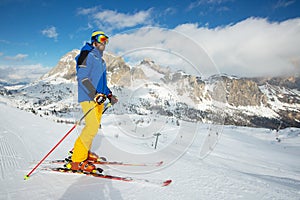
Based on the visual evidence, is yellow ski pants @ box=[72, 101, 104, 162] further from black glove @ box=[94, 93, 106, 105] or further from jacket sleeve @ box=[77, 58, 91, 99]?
jacket sleeve @ box=[77, 58, 91, 99]

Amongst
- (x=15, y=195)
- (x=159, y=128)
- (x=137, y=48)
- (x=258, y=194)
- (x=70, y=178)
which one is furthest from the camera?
(x=159, y=128)

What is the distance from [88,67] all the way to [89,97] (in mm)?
569

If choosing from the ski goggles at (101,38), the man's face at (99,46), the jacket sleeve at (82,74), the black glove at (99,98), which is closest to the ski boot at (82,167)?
the black glove at (99,98)

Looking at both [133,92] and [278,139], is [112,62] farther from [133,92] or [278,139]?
[278,139]

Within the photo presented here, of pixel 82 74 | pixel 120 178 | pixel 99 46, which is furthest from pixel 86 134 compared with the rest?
pixel 99 46

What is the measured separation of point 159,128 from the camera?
306 inches

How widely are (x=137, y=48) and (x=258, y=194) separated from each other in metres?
3.98

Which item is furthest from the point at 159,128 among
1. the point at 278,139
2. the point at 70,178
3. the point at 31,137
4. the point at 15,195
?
the point at 278,139

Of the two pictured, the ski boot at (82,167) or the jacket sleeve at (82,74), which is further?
the jacket sleeve at (82,74)

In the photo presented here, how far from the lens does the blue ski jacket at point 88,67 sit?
→ 3680 mm

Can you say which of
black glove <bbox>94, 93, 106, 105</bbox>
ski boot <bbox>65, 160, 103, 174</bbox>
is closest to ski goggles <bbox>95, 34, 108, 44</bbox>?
black glove <bbox>94, 93, 106, 105</bbox>

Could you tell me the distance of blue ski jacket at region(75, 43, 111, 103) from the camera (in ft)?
12.1

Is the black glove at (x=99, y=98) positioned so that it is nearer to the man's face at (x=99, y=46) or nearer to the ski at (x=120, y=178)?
the man's face at (x=99, y=46)

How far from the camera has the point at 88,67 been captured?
3.75 metres
